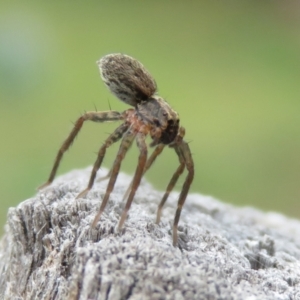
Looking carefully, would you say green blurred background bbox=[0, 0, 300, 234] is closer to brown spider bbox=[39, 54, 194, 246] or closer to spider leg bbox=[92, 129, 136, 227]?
brown spider bbox=[39, 54, 194, 246]

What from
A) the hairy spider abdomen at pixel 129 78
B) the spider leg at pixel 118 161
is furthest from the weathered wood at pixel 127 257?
the hairy spider abdomen at pixel 129 78

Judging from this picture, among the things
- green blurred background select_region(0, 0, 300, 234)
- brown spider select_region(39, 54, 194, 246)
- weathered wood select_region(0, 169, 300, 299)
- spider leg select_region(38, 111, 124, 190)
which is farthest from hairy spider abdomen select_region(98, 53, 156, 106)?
green blurred background select_region(0, 0, 300, 234)

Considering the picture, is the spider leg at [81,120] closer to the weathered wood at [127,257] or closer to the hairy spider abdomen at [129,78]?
the hairy spider abdomen at [129,78]

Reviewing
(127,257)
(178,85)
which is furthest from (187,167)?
(178,85)

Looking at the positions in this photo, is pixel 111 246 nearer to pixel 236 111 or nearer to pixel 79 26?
pixel 236 111

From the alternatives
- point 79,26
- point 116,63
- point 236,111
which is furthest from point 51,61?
point 116,63

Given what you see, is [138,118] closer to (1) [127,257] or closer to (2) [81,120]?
(2) [81,120]
